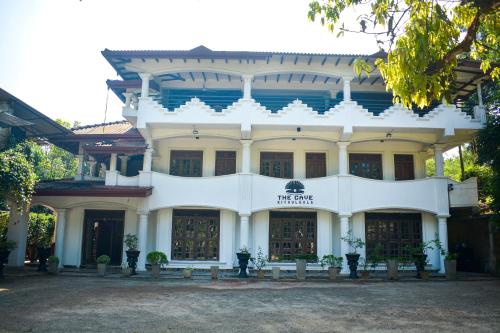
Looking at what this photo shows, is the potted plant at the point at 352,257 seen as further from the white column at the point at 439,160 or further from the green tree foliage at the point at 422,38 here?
the green tree foliage at the point at 422,38

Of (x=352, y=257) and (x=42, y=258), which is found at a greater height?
(x=352, y=257)

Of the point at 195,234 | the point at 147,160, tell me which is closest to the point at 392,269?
the point at 195,234

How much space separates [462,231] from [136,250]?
48.8 ft

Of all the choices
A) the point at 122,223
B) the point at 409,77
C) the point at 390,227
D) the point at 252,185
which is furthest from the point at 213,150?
the point at 409,77

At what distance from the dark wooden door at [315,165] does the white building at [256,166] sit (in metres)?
0.05

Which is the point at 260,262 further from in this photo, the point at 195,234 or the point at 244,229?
the point at 195,234

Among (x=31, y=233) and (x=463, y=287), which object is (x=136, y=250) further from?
(x=463, y=287)

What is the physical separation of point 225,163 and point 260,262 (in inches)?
194

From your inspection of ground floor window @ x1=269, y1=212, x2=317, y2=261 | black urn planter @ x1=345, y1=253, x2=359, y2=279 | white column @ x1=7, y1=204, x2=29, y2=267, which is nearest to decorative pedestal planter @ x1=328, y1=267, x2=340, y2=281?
black urn planter @ x1=345, y1=253, x2=359, y2=279

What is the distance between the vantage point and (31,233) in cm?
2191

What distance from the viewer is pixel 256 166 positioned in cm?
1897

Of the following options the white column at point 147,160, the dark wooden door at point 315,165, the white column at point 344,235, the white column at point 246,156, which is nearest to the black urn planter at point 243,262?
the white column at point 246,156

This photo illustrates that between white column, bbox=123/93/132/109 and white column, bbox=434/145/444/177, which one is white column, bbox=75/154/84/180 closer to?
white column, bbox=123/93/132/109

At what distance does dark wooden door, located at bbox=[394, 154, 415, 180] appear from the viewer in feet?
62.8
